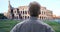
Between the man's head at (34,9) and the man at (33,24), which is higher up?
the man's head at (34,9)

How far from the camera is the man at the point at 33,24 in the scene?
115cm

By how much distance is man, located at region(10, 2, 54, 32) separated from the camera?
45.3 inches

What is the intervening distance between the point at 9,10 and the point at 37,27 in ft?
43.6

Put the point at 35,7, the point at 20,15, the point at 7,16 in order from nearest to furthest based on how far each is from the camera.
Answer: the point at 35,7, the point at 7,16, the point at 20,15

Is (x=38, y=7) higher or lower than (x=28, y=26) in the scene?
higher

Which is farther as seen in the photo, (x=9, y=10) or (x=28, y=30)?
(x=9, y=10)

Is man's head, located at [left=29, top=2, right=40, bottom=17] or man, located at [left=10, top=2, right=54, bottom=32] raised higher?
man's head, located at [left=29, top=2, right=40, bottom=17]

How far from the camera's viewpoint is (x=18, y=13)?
1501 cm

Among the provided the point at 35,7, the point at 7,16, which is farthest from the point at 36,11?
the point at 7,16

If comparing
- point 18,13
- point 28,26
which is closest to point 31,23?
point 28,26

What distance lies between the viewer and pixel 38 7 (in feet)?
3.80

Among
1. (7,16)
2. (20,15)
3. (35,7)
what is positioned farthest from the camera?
(20,15)

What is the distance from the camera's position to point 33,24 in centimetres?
117

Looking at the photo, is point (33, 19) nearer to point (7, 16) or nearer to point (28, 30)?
point (28, 30)
